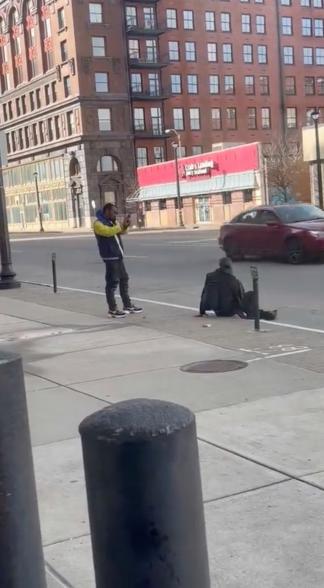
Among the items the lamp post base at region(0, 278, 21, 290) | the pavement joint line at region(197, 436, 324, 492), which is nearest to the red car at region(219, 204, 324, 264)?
the lamp post base at region(0, 278, 21, 290)

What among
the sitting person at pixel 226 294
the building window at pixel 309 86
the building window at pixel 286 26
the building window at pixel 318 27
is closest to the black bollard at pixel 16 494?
the sitting person at pixel 226 294

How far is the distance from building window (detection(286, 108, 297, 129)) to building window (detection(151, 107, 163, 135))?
14339mm

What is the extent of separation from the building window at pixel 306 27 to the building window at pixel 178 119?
1652 cm

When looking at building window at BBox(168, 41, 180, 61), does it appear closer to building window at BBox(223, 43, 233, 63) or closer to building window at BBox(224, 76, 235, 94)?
building window at BBox(223, 43, 233, 63)

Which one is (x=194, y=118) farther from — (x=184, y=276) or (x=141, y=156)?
(x=184, y=276)

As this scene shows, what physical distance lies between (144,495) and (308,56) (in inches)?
3278

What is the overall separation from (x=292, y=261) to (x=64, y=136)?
2275 inches

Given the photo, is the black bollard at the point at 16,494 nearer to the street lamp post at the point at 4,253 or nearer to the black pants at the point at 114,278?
the black pants at the point at 114,278

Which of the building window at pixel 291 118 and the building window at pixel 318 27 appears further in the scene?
the building window at pixel 318 27

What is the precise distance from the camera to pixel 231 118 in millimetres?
76812

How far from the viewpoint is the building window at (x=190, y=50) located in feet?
244

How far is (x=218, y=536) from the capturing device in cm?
364

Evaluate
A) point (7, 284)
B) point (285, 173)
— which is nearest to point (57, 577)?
point (7, 284)

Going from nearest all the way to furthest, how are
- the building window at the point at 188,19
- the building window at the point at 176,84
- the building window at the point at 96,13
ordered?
1. the building window at the point at 96,13
2. the building window at the point at 188,19
3. the building window at the point at 176,84
